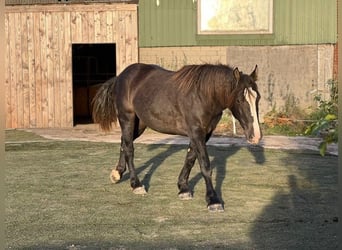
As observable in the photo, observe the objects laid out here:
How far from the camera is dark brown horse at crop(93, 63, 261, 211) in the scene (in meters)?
5.34

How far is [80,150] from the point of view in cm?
1038

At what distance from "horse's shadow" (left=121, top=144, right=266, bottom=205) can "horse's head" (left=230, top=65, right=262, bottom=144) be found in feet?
3.83

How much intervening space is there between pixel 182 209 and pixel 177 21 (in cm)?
912

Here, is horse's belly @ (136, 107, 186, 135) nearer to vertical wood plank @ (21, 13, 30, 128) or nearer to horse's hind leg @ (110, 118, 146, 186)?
horse's hind leg @ (110, 118, 146, 186)

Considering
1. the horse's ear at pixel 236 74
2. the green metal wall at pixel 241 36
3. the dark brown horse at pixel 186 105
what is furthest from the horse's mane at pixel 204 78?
the green metal wall at pixel 241 36

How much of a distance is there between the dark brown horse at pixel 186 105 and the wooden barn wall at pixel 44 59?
706 cm

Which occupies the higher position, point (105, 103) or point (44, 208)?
point (105, 103)

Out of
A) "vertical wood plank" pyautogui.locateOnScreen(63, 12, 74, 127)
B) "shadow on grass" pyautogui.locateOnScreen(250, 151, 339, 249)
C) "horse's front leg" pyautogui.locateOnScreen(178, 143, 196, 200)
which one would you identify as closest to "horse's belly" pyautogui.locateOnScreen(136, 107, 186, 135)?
"horse's front leg" pyautogui.locateOnScreen(178, 143, 196, 200)

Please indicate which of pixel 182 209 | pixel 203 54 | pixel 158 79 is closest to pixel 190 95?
pixel 158 79

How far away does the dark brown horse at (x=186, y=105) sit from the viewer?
17.5ft

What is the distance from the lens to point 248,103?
5.28 metres

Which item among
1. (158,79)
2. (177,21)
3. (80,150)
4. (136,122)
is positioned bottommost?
(80,150)

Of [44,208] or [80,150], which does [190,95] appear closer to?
[44,208]

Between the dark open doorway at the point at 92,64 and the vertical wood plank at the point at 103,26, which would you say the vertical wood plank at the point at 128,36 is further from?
the dark open doorway at the point at 92,64
